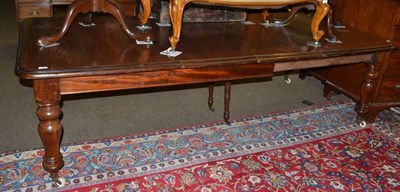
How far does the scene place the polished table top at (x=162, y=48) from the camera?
1570mm

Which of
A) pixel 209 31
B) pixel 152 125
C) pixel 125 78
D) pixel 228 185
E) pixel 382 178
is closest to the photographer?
pixel 125 78

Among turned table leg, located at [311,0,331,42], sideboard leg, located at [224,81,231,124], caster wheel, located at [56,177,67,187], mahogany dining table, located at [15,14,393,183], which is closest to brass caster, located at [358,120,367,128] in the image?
mahogany dining table, located at [15,14,393,183]

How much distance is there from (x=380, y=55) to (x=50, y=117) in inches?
77.6

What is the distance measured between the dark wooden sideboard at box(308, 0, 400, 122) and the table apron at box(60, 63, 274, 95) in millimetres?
995

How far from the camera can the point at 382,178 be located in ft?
6.64

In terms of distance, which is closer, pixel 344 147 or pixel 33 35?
pixel 33 35

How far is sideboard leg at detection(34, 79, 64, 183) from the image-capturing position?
4.95 feet

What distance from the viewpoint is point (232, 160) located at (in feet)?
6.84

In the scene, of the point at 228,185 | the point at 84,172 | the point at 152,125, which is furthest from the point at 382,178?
the point at 84,172

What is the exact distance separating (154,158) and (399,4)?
1.76 metres

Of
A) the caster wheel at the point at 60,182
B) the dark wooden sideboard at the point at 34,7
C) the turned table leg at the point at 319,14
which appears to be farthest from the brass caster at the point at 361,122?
the dark wooden sideboard at the point at 34,7

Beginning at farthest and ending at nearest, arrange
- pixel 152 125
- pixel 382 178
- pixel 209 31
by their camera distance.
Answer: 1. pixel 152 125
2. pixel 209 31
3. pixel 382 178

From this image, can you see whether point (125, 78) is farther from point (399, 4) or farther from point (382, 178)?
point (399, 4)

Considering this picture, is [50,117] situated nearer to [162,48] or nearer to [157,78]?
[157,78]
